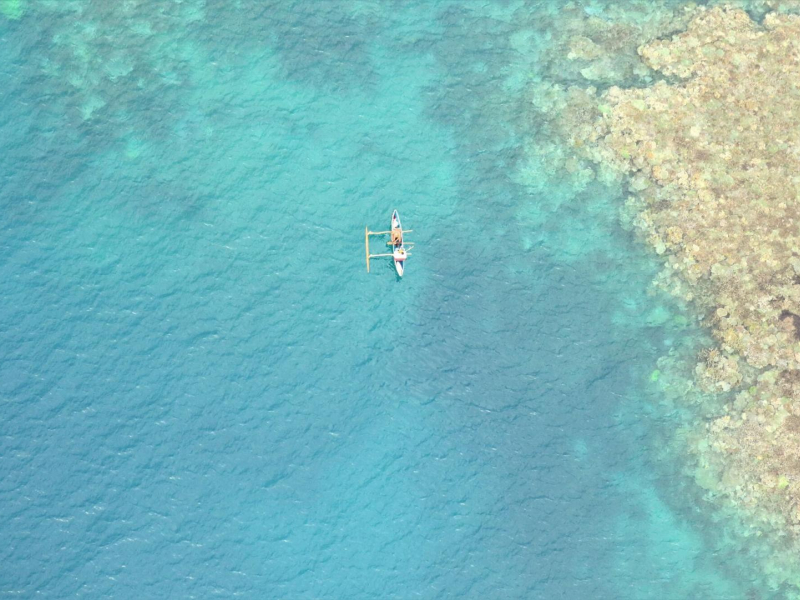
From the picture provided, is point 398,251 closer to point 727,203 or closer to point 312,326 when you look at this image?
point 312,326

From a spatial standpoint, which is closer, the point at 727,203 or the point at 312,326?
the point at 312,326

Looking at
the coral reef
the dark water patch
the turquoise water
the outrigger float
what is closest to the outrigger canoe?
the outrigger float

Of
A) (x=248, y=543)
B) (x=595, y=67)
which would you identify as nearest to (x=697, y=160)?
(x=595, y=67)

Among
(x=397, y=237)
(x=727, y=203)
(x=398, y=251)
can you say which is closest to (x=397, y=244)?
(x=397, y=237)

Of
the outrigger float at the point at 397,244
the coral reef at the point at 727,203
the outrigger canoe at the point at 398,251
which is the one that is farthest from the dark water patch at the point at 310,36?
the coral reef at the point at 727,203

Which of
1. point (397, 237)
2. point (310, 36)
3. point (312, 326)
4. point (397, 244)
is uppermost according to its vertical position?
point (310, 36)

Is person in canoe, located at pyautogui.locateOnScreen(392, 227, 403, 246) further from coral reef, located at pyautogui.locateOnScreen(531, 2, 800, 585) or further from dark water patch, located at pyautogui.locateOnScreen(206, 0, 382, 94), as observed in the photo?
coral reef, located at pyautogui.locateOnScreen(531, 2, 800, 585)

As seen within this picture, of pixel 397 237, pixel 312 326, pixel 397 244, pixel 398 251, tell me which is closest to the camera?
pixel 312 326

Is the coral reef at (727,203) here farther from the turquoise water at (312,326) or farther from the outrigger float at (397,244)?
the outrigger float at (397,244)
